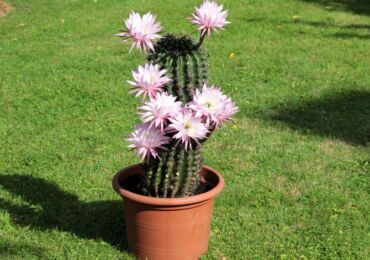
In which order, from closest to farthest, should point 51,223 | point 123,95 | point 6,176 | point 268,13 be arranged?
point 51,223
point 6,176
point 123,95
point 268,13

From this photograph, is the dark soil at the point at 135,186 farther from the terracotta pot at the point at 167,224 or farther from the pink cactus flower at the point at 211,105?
the pink cactus flower at the point at 211,105

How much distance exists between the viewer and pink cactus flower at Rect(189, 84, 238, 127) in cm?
371

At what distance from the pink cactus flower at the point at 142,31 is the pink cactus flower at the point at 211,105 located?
419 millimetres

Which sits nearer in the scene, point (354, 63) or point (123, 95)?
point (123, 95)

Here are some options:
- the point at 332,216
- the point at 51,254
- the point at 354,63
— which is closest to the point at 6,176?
the point at 51,254

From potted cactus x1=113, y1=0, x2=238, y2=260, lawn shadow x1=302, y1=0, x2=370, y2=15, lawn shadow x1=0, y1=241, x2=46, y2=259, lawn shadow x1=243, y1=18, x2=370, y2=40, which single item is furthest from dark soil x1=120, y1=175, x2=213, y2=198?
lawn shadow x1=302, y1=0, x2=370, y2=15

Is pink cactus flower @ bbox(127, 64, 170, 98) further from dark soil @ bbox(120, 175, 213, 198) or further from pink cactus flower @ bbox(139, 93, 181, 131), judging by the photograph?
dark soil @ bbox(120, 175, 213, 198)

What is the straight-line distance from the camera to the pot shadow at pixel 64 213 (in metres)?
4.57

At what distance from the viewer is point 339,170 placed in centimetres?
554

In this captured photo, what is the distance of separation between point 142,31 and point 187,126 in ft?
2.08

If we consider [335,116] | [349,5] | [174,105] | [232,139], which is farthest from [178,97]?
[349,5]

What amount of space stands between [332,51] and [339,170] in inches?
153

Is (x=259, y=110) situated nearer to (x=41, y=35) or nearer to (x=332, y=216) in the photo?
(x=332, y=216)

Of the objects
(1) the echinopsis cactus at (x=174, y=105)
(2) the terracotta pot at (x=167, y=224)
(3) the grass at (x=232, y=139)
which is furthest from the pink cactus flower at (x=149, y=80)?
(3) the grass at (x=232, y=139)
